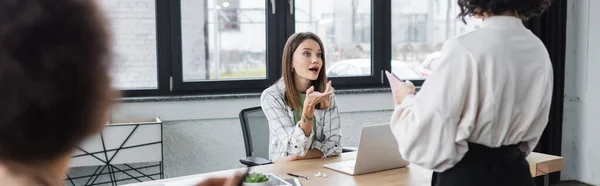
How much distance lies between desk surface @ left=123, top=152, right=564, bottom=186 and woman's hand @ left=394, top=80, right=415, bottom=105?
0.45 metres

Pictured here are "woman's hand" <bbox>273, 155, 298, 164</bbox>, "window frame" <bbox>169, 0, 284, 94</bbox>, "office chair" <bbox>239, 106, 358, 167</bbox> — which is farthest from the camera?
"window frame" <bbox>169, 0, 284, 94</bbox>

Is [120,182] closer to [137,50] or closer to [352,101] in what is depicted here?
[137,50]

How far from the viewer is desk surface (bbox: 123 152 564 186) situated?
2098 millimetres

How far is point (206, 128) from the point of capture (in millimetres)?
3600

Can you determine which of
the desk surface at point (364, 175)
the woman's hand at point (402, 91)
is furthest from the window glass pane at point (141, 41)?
the woman's hand at point (402, 91)

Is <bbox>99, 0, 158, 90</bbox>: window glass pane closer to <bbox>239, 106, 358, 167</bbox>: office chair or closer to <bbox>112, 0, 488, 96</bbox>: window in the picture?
<bbox>112, 0, 488, 96</bbox>: window

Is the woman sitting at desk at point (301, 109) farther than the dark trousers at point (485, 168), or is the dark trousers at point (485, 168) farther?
the woman sitting at desk at point (301, 109)

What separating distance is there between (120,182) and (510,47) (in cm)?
250

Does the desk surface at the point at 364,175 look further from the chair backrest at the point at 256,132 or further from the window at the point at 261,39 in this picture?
the window at the point at 261,39

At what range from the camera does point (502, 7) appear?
1.59 metres

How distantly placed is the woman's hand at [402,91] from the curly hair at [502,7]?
0.24 meters

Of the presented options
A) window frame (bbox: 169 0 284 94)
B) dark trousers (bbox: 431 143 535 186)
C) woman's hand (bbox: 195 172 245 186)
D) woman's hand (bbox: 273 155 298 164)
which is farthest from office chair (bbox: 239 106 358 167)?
woman's hand (bbox: 195 172 245 186)

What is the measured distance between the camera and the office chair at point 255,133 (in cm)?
290

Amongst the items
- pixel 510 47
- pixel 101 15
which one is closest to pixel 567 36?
pixel 510 47
